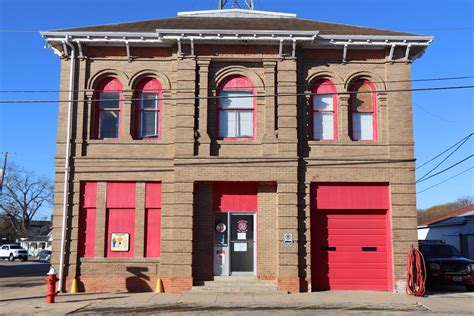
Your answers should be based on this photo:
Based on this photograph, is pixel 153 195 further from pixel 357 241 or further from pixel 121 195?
pixel 357 241

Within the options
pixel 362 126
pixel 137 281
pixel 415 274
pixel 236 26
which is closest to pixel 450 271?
pixel 415 274

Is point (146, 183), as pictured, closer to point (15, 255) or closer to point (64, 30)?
point (64, 30)

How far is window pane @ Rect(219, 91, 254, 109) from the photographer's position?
17516 mm

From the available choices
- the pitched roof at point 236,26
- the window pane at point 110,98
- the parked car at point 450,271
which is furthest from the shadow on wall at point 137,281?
the parked car at point 450,271

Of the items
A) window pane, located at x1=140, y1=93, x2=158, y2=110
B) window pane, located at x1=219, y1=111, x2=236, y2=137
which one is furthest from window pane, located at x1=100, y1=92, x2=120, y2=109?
window pane, located at x1=219, y1=111, x2=236, y2=137

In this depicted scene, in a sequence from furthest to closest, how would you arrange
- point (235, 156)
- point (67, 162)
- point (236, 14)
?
point (236, 14) → point (67, 162) → point (235, 156)

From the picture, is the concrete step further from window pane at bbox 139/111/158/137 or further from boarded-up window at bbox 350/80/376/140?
boarded-up window at bbox 350/80/376/140

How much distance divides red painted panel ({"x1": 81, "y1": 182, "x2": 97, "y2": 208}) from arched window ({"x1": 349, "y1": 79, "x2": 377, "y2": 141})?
29.5 ft

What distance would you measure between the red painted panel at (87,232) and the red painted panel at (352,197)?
7.45m

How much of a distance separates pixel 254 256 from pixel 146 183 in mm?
4376

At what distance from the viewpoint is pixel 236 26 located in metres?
18.5

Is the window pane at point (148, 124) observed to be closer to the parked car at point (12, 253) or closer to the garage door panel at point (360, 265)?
the garage door panel at point (360, 265)

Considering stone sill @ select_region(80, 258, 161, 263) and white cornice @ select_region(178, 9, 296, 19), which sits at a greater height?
white cornice @ select_region(178, 9, 296, 19)

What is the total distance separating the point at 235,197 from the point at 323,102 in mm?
4500
